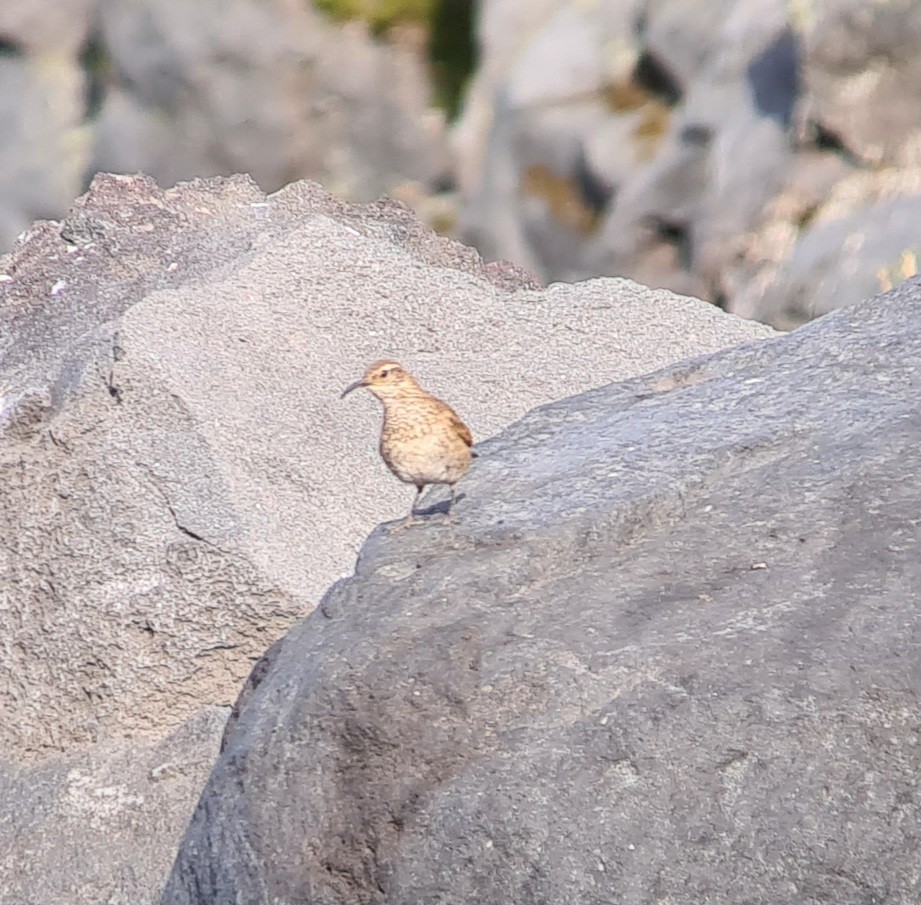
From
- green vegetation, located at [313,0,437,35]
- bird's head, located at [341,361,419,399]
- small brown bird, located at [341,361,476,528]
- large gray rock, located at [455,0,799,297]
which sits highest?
bird's head, located at [341,361,419,399]

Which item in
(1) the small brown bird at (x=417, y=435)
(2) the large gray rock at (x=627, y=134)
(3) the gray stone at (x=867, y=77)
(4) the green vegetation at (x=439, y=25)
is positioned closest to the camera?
(1) the small brown bird at (x=417, y=435)

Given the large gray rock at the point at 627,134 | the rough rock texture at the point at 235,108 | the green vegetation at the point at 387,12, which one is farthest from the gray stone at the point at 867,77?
the green vegetation at the point at 387,12

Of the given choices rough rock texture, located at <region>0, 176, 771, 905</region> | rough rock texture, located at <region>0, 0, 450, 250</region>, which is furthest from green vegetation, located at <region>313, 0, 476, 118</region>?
rough rock texture, located at <region>0, 176, 771, 905</region>

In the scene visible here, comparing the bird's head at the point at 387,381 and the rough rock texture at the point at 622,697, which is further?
the bird's head at the point at 387,381

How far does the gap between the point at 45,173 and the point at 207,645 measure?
63.3ft

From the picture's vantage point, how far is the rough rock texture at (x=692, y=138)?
16953mm

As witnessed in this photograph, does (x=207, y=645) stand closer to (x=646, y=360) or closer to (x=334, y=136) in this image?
(x=646, y=360)

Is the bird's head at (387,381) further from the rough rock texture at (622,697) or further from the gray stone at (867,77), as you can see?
the gray stone at (867,77)

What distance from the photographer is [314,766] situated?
512cm

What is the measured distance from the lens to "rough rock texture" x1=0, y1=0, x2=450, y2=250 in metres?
23.9

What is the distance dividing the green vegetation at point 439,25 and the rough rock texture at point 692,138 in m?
0.45

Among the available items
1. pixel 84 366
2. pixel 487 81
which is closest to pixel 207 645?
pixel 84 366

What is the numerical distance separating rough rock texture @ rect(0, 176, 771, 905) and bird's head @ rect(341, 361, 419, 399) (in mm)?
980

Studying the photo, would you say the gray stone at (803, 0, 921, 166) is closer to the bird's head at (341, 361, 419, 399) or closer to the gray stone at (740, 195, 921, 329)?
the gray stone at (740, 195, 921, 329)
